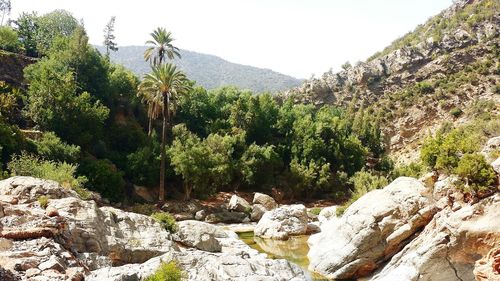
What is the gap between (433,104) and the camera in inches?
2936

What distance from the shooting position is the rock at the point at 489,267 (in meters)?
15.2

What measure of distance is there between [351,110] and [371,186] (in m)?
37.5

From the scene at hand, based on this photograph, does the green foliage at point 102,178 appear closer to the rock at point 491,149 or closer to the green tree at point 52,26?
the green tree at point 52,26

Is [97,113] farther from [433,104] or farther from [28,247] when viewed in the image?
[433,104]

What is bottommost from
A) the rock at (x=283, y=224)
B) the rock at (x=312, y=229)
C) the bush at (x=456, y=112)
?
the rock at (x=312, y=229)

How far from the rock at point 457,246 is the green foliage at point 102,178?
31.1m

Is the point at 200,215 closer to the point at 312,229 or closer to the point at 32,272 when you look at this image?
the point at 312,229

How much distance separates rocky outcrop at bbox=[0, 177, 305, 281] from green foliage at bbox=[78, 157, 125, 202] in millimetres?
20669

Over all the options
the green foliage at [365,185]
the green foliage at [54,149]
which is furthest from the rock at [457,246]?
the green foliage at [54,149]

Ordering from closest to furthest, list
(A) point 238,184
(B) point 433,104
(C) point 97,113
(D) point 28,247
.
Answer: (D) point 28,247, (C) point 97,113, (A) point 238,184, (B) point 433,104

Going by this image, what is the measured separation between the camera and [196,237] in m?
24.8

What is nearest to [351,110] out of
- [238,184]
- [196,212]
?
[238,184]

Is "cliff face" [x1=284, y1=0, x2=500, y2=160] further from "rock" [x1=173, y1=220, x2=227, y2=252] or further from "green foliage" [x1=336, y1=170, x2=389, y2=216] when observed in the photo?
"rock" [x1=173, y1=220, x2=227, y2=252]

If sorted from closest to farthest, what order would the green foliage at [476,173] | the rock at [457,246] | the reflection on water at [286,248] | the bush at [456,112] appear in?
the rock at [457,246] → the green foliage at [476,173] → the reflection on water at [286,248] → the bush at [456,112]
